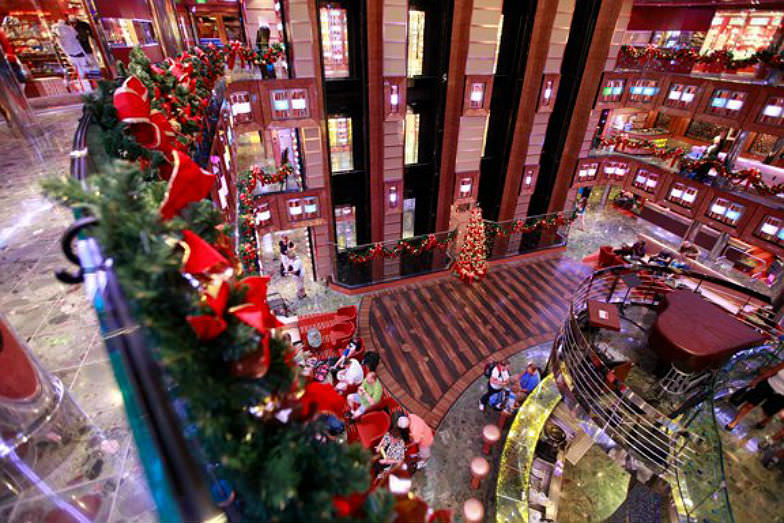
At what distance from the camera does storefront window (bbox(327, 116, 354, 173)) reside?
10981 mm

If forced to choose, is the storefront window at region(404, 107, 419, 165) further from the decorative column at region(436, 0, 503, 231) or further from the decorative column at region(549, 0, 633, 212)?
the decorative column at region(549, 0, 633, 212)

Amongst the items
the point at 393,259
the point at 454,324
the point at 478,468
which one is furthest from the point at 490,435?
the point at 393,259

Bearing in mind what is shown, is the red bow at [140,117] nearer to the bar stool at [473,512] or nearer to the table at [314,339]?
the bar stool at [473,512]

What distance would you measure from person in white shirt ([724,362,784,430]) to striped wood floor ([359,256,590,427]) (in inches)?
170

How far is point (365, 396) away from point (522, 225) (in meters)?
9.28

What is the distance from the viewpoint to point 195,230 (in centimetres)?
210

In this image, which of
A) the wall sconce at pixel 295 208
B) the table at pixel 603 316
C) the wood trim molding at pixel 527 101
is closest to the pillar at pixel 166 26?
the wall sconce at pixel 295 208

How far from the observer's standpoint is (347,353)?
8.59 m

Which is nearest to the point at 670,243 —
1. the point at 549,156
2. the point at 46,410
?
the point at 549,156

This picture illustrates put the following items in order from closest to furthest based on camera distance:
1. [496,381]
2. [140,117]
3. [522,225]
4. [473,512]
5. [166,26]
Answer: [140,117]
[473,512]
[496,381]
[166,26]
[522,225]

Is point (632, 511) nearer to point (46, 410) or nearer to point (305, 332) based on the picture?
point (305, 332)

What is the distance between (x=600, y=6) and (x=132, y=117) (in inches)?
532

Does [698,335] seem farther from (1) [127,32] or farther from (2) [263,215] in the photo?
(1) [127,32]

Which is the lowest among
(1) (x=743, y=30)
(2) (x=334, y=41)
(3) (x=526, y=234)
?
(3) (x=526, y=234)
